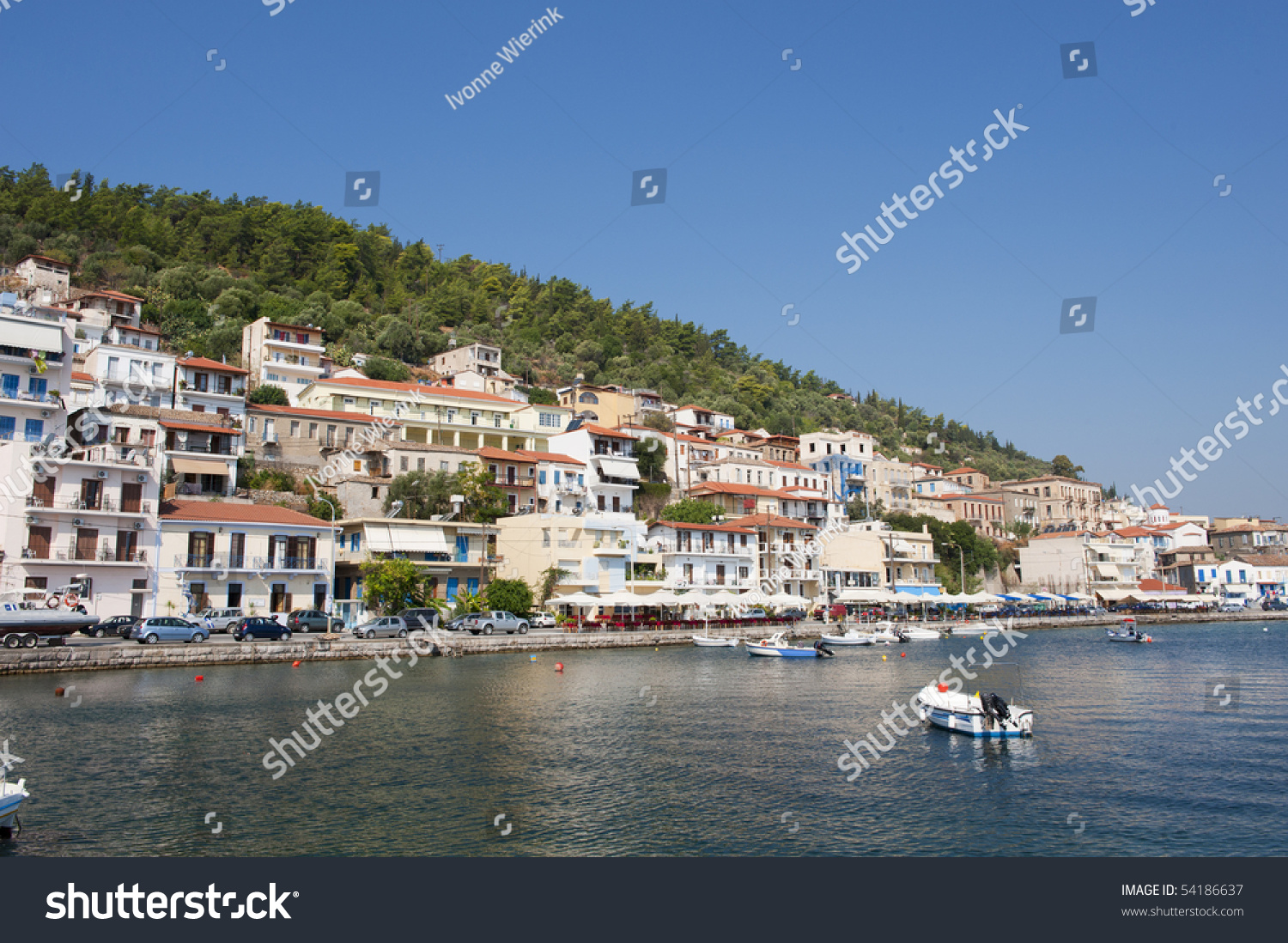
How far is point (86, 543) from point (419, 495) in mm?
19337

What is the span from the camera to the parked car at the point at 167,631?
37969 millimetres

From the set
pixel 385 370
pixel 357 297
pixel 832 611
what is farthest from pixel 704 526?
pixel 357 297

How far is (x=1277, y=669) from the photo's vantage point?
42.1m

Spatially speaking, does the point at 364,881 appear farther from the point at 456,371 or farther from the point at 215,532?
the point at 456,371

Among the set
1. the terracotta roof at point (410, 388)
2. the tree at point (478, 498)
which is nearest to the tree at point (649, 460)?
the terracotta roof at point (410, 388)

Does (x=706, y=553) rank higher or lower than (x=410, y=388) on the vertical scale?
lower

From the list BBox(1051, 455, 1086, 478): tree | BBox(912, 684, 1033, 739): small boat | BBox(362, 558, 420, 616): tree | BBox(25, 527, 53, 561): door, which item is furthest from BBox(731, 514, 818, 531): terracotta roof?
BBox(1051, 455, 1086, 478): tree

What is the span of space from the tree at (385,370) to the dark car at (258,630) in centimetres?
4335

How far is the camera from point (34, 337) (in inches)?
1759

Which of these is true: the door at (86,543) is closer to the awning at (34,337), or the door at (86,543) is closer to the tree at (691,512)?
the awning at (34,337)

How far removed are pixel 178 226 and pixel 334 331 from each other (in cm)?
3252

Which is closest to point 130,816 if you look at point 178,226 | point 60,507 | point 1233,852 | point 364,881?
point 364,881

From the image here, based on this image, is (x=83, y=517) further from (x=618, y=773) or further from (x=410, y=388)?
(x=618, y=773)

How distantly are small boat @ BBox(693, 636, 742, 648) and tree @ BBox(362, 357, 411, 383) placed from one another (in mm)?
40662
